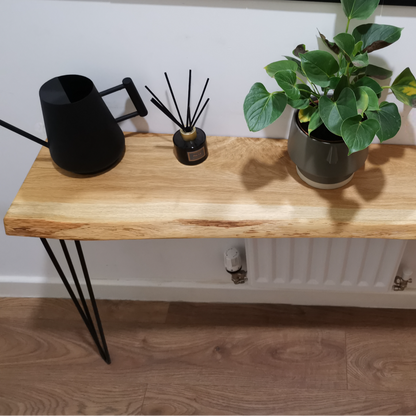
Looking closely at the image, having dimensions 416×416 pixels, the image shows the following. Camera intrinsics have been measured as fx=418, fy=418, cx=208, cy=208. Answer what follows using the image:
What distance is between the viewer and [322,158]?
0.85 meters

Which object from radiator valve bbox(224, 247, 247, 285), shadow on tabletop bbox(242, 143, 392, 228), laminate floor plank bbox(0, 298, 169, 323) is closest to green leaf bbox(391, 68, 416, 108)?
shadow on tabletop bbox(242, 143, 392, 228)

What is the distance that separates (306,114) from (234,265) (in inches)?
27.7

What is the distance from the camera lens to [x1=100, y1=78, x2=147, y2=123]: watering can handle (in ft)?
3.04

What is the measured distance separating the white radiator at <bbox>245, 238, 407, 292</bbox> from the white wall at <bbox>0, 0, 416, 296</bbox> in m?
0.35

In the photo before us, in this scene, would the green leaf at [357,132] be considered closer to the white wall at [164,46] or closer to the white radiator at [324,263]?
the white wall at [164,46]

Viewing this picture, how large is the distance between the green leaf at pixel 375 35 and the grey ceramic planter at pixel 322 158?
178 mm

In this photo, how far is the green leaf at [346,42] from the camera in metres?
0.71

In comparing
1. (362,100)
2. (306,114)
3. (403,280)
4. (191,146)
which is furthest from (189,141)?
(403,280)

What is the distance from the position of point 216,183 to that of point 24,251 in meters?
0.92

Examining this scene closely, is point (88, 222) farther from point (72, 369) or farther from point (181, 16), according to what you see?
point (72, 369)

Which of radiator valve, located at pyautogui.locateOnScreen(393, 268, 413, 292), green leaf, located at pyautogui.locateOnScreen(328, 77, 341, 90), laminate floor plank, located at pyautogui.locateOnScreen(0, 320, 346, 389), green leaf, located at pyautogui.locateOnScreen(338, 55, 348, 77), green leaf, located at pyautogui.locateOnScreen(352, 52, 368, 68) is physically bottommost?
laminate floor plank, located at pyautogui.locateOnScreen(0, 320, 346, 389)

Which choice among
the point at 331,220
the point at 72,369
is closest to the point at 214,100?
the point at 331,220

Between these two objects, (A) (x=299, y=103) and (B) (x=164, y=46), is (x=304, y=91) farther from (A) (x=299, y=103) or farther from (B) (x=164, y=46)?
(B) (x=164, y=46)

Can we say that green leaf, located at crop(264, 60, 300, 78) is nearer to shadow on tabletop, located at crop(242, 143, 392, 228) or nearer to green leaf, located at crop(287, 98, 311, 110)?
green leaf, located at crop(287, 98, 311, 110)
